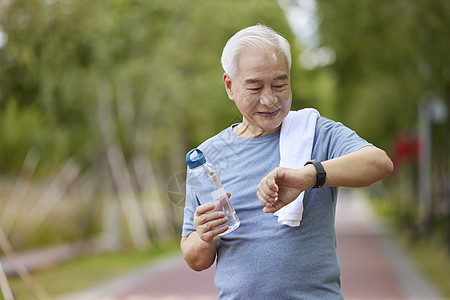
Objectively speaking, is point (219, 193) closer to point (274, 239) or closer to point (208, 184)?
point (208, 184)

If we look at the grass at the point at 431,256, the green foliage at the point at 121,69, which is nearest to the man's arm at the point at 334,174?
the green foliage at the point at 121,69

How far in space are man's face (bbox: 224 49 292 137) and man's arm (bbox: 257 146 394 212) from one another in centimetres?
26

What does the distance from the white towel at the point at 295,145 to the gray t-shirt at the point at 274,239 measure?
3 centimetres

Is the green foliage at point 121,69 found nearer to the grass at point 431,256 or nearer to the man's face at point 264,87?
the grass at point 431,256

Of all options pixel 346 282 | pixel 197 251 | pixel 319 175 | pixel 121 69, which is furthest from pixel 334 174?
pixel 121 69

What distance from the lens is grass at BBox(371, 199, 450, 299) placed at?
12.4 m

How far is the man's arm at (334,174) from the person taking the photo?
2113mm

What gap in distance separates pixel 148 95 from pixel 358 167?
817 inches

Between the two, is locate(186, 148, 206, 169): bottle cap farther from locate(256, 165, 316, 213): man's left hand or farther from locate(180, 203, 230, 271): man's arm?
locate(256, 165, 316, 213): man's left hand

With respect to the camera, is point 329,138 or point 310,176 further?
point 329,138

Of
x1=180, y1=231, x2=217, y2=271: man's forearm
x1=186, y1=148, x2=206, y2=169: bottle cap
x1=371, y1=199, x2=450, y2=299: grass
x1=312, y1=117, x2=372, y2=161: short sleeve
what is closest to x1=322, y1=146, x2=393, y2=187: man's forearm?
x1=312, y1=117, x2=372, y2=161: short sleeve

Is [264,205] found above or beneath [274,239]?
above

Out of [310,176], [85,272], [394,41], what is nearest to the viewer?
[310,176]

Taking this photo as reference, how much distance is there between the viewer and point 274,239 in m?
2.34
